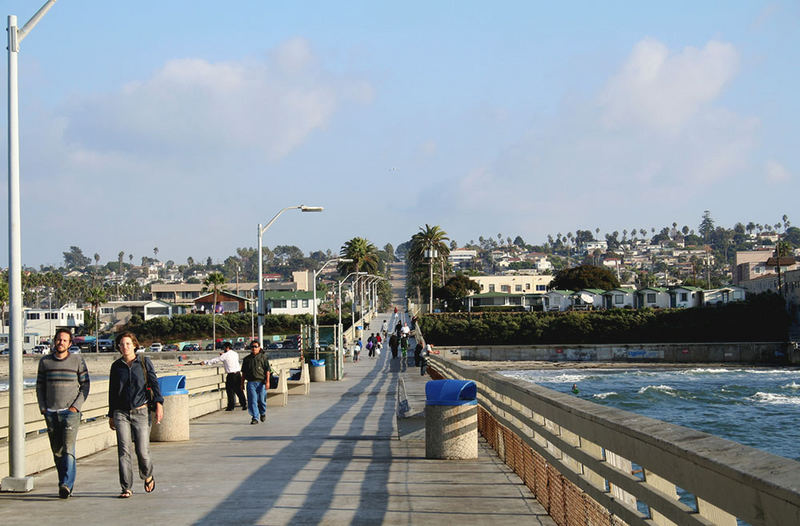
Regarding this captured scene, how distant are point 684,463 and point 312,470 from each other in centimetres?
750

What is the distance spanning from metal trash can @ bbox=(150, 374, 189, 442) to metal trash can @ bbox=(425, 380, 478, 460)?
15.7ft

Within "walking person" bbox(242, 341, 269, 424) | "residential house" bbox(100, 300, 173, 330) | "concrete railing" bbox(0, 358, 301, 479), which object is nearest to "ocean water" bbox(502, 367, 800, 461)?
"walking person" bbox(242, 341, 269, 424)

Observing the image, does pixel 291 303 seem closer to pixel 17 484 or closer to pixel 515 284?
pixel 515 284

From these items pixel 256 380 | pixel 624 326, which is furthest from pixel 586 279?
pixel 256 380

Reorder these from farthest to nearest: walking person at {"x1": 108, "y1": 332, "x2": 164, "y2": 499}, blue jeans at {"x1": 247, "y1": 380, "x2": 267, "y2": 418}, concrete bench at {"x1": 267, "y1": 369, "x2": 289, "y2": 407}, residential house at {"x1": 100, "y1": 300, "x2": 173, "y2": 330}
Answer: residential house at {"x1": 100, "y1": 300, "x2": 173, "y2": 330}
concrete bench at {"x1": 267, "y1": 369, "x2": 289, "y2": 407}
blue jeans at {"x1": 247, "y1": 380, "x2": 267, "y2": 418}
walking person at {"x1": 108, "y1": 332, "x2": 164, "y2": 499}

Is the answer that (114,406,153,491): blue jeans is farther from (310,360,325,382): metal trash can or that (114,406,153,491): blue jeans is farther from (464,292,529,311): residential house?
(464,292,529,311): residential house

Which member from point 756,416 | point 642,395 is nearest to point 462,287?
point 642,395

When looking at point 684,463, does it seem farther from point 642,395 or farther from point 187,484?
point 642,395

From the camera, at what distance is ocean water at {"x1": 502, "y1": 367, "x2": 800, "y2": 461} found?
151 ft

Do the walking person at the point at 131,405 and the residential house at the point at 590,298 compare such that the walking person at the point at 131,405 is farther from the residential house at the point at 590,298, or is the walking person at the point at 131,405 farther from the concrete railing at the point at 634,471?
the residential house at the point at 590,298

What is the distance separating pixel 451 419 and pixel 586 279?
14387cm

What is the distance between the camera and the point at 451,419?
11.4 metres

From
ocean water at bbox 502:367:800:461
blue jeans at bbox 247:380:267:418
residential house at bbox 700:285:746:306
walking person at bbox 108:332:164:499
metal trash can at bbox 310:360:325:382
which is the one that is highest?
residential house at bbox 700:285:746:306

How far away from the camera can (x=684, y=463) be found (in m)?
4.27
